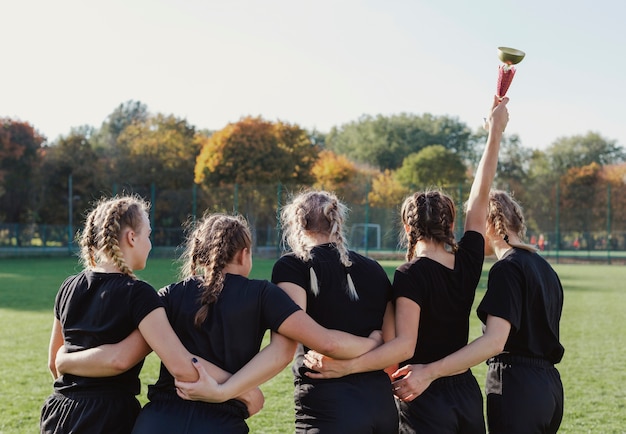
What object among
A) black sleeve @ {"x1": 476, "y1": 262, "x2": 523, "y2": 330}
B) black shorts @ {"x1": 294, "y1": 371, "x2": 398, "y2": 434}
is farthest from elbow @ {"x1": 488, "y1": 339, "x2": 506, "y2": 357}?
black shorts @ {"x1": 294, "y1": 371, "x2": 398, "y2": 434}

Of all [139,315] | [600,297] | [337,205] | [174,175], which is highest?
[174,175]

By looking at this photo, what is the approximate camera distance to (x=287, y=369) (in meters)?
7.93

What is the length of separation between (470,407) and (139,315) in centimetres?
146

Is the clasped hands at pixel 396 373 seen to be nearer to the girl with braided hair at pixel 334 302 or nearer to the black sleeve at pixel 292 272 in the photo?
the girl with braided hair at pixel 334 302

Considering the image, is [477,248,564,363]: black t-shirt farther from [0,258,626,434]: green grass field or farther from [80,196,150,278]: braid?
[0,258,626,434]: green grass field

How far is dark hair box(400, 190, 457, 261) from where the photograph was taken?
9.96 feet

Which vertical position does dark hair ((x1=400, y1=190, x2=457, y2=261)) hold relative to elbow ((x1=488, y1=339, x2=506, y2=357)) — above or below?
above

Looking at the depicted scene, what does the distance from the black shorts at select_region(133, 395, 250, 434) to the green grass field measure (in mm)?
2725

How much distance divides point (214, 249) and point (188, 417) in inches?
25.4

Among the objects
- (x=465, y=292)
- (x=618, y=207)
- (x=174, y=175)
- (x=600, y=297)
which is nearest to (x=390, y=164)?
(x=174, y=175)

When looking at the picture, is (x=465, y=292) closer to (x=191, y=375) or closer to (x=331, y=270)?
(x=331, y=270)

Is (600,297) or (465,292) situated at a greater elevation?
(465,292)

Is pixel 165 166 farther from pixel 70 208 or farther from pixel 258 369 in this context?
pixel 258 369

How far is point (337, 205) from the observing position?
9.86 feet
